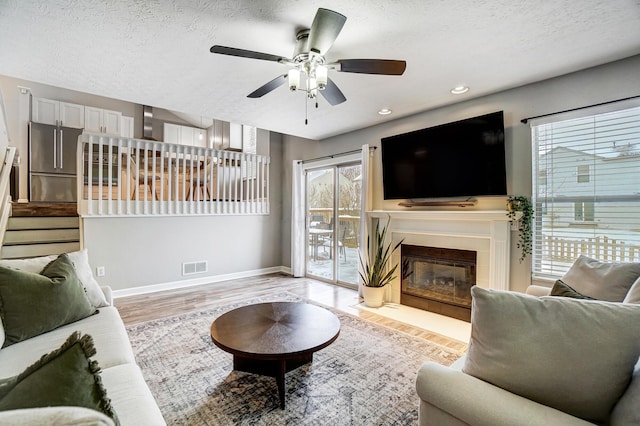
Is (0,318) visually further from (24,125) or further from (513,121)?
(24,125)

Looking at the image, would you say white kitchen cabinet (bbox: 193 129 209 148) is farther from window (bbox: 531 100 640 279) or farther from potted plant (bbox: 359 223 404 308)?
window (bbox: 531 100 640 279)

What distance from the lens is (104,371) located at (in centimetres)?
151

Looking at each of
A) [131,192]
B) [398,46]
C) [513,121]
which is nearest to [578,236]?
[513,121]

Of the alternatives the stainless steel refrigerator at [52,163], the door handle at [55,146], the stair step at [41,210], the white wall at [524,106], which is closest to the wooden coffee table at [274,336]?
the white wall at [524,106]

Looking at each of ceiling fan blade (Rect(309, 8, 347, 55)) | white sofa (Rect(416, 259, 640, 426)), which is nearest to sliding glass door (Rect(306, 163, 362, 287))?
ceiling fan blade (Rect(309, 8, 347, 55))

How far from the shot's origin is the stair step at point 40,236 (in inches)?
155

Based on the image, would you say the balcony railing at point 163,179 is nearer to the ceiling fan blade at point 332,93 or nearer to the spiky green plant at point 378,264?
the spiky green plant at point 378,264

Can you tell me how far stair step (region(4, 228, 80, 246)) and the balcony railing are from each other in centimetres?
60

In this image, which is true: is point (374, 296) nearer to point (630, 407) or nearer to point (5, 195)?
point (630, 407)

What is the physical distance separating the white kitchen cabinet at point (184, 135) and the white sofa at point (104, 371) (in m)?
5.79

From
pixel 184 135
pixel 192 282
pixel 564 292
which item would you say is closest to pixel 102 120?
pixel 184 135

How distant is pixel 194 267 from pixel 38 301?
10.9 ft

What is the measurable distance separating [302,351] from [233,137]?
5436mm

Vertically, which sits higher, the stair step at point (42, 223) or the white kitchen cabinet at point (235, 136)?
the white kitchen cabinet at point (235, 136)
